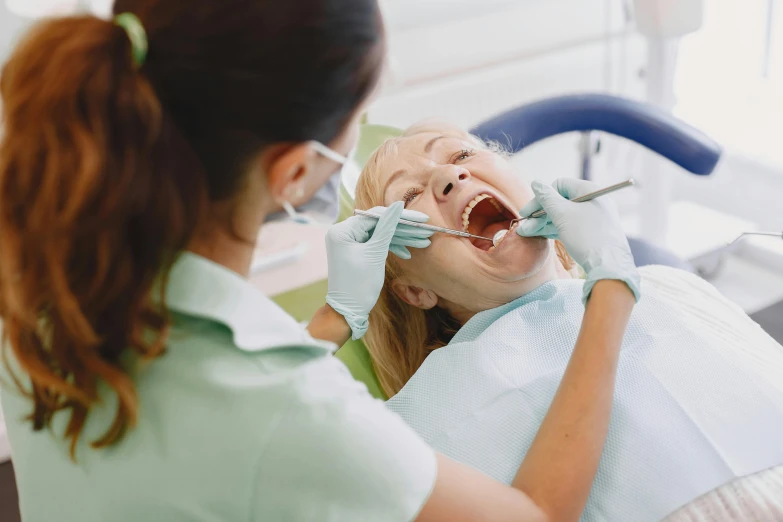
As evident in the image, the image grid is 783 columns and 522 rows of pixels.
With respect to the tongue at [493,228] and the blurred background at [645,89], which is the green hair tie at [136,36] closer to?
the tongue at [493,228]

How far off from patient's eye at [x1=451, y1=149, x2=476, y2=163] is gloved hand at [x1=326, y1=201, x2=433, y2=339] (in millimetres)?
186

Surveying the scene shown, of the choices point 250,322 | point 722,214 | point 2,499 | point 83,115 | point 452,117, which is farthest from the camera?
point 722,214

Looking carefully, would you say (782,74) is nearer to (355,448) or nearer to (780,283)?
(780,283)

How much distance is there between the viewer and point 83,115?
0.70m

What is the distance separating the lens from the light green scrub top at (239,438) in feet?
2.45

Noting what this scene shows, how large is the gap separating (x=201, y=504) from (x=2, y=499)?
4.72ft

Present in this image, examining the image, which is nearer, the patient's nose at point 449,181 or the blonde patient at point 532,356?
the blonde patient at point 532,356

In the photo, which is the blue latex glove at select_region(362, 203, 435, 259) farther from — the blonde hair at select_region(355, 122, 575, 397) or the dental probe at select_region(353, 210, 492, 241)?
the blonde hair at select_region(355, 122, 575, 397)

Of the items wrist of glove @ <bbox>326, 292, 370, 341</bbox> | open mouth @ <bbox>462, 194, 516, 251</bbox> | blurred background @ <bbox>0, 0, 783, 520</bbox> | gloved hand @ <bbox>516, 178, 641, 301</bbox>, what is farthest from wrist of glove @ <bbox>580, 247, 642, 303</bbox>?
blurred background @ <bbox>0, 0, 783, 520</bbox>

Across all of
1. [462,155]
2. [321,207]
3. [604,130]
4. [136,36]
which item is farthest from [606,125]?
[136,36]

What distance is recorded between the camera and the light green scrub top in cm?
75

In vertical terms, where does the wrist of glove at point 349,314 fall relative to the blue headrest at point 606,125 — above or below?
below

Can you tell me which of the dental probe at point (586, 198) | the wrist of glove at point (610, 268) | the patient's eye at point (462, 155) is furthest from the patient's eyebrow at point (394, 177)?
the wrist of glove at point (610, 268)

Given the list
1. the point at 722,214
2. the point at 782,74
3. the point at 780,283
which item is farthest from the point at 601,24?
the point at 780,283
